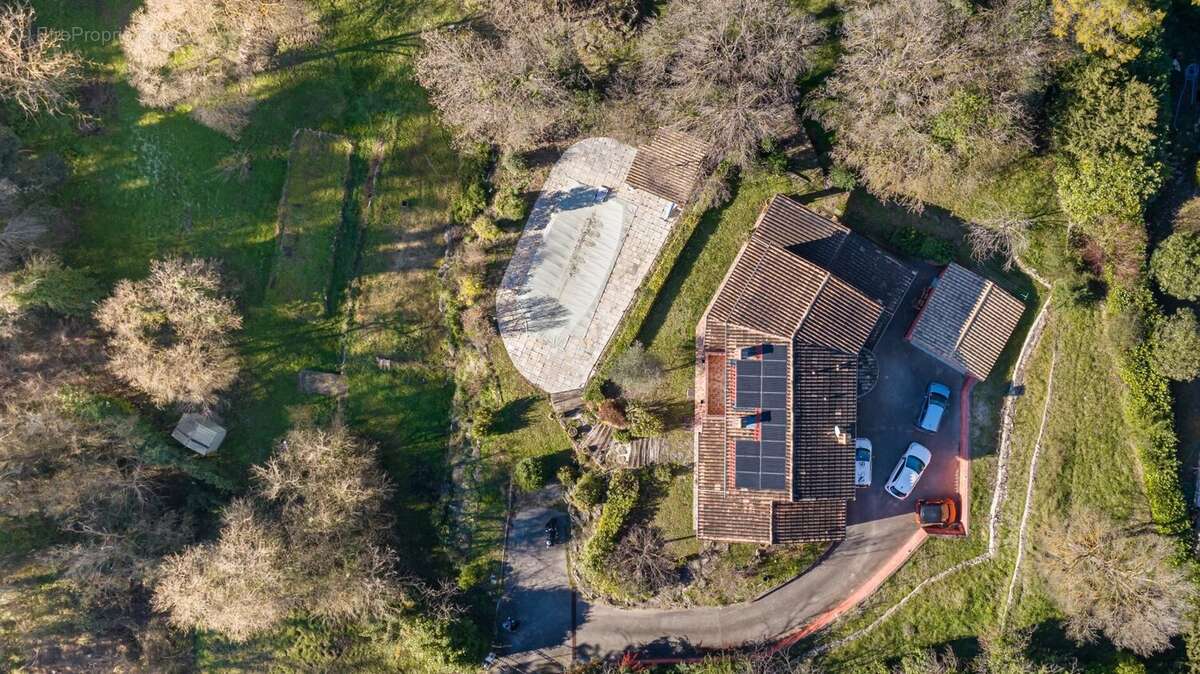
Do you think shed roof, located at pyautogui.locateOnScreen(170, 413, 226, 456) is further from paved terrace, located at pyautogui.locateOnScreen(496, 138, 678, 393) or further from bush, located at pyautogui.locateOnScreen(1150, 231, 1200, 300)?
bush, located at pyautogui.locateOnScreen(1150, 231, 1200, 300)

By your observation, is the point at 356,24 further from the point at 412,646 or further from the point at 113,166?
the point at 412,646

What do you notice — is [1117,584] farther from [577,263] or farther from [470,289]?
[470,289]

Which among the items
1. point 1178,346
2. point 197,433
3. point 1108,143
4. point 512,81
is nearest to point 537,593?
point 197,433

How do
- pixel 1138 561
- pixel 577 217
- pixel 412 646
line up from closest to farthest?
pixel 1138 561 → pixel 412 646 → pixel 577 217

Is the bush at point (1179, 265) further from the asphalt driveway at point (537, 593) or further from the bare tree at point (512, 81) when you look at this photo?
the asphalt driveway at point (537, 593)

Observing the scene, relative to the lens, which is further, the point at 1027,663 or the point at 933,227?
the point at 933,227

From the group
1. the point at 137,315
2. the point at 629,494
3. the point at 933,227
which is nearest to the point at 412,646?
the point at 629,494

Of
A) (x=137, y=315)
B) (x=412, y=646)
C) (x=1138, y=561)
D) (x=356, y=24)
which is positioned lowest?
(x=412, y=646)

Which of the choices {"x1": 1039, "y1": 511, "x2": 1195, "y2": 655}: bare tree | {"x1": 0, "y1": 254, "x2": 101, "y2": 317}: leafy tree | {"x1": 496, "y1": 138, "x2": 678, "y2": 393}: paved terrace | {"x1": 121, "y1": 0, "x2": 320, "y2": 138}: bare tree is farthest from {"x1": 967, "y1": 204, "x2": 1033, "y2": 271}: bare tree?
{"x1": 0, "y1": 254, "x2": 101, "y2": 317}: leafy tree
